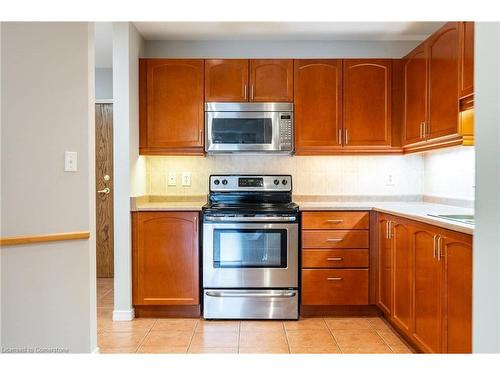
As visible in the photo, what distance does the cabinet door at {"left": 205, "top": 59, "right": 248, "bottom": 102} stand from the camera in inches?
139

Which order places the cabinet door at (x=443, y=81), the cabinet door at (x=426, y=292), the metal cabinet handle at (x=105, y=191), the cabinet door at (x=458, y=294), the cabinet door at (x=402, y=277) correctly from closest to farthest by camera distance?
the cabinet door at (x=458, y=294) < the cabinet door at (x=426, y=292) < the cabinet door at (x=443, y=81) < the cabinet door at (x=402, y=277) < the metal cabinet handle at (x=105, y=191)

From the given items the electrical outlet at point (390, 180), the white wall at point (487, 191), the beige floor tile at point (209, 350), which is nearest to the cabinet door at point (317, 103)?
the electrical outlet at point (390, 180)

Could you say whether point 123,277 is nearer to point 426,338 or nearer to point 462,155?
point 426,338

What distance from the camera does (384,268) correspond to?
3.12 metres

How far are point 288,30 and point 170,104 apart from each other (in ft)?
3.74

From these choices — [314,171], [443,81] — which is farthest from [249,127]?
[443,81]

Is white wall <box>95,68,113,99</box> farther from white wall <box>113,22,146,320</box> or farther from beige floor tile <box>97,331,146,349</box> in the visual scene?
beige floor tile <box>97,331,146,349</box>

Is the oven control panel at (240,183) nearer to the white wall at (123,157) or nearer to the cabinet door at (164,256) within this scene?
the cabinet door at (164,256)

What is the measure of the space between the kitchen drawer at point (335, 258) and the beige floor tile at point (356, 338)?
497 millimetres

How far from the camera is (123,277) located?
328 cm

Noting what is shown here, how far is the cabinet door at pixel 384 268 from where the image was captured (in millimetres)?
2996

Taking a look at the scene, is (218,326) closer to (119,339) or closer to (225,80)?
(119,339)

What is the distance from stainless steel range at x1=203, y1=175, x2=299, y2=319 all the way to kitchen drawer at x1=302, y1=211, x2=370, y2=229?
0.10 meters
